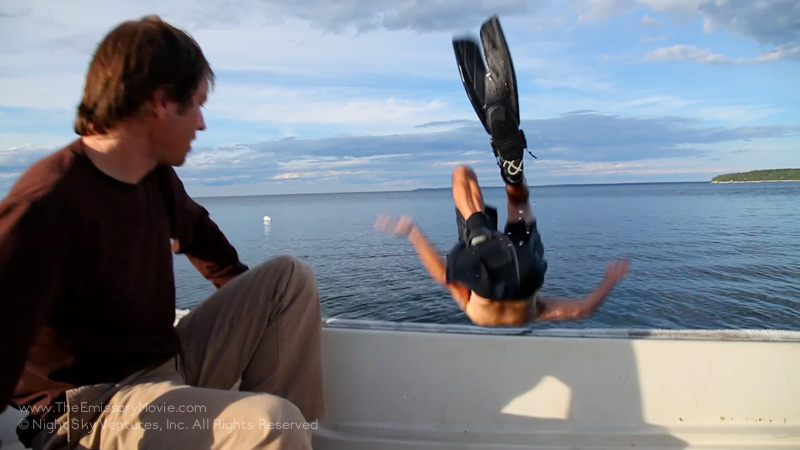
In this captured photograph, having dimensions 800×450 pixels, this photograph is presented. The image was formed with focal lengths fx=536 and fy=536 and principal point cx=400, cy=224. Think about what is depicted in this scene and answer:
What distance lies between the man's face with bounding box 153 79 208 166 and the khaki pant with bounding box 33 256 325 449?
0.56m

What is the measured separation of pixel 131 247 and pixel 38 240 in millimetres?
396

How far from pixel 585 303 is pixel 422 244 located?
1127 mm

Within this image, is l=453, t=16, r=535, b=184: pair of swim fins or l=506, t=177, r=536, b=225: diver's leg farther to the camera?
l=506, t=177, r=536, b=225: diver's leg

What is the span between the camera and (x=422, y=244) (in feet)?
11.4

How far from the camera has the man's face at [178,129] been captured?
1.84 meters

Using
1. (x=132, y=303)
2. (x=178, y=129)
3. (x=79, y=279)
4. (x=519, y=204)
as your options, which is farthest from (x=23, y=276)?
(x=519, y=204)

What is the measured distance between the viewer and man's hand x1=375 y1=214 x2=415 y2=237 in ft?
10.6

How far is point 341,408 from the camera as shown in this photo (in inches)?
108

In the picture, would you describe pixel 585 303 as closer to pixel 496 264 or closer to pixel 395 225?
pixel 496 264

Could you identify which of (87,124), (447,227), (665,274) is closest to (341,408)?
(87,124)

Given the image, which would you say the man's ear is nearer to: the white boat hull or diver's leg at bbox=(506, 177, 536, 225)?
the white boat hull

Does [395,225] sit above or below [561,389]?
above

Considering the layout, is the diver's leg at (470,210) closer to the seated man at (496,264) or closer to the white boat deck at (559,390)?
the seated man at (496,264)

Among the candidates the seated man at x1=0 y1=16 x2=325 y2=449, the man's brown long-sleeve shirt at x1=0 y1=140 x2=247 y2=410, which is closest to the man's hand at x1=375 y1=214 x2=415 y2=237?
the seated man at x1=0 y1=16 x2=325 y2=449
